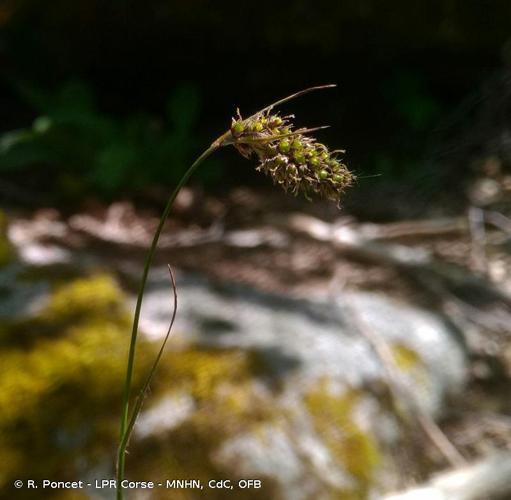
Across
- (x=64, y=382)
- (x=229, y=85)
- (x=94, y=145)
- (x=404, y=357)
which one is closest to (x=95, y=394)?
(x=64, y=382)

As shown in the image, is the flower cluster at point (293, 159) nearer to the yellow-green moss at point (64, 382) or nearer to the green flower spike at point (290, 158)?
the green flower spike at point (290, 158)

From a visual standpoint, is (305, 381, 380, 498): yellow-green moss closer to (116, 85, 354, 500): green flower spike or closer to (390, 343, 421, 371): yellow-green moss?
(390, 343, 421, 371): yellow-green moss

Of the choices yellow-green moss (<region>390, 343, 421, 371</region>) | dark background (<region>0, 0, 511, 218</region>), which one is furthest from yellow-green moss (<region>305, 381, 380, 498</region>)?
dark background (<region>0, 0, 511, 218</region>)

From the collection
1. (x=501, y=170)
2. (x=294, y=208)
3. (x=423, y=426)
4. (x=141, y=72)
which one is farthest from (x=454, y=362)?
(x=141, y=72)

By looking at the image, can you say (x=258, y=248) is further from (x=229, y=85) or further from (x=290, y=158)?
(x=290, y=158)

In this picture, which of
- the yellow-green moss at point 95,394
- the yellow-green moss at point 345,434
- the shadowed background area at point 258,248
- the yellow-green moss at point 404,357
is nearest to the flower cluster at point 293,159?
the shadowed background area at point 258,248

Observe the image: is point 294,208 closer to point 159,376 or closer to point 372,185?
point 372,185
